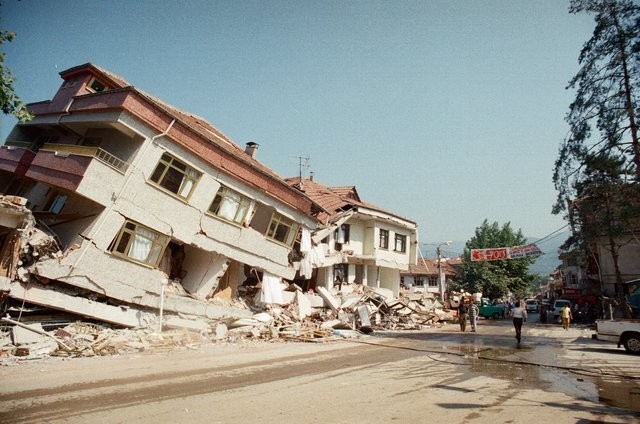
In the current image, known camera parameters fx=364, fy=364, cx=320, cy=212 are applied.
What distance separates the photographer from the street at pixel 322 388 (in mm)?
5777

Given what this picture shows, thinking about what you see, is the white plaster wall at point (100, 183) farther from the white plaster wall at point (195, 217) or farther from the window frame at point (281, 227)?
the window frame at point (281, 227)

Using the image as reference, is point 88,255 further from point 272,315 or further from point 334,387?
point 334,387

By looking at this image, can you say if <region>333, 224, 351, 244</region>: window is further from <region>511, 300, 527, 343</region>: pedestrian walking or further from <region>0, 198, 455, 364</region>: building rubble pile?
<region>511, 300, 527, 343</region>: pedestrian walking

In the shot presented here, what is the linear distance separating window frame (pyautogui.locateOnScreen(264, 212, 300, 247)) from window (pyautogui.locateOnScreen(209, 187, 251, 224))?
6.19 feet

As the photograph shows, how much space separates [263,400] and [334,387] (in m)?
1.76

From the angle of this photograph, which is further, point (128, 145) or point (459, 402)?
point (128, 145)

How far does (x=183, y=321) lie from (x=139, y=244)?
3.77 m

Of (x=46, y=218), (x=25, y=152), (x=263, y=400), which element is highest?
(x=25, y=152)

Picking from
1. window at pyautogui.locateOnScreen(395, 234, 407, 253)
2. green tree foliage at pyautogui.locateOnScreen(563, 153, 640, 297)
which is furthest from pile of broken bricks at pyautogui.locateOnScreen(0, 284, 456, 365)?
green tree foliage at pyautogui.locateOnScreen(563, 153, 640, 297)

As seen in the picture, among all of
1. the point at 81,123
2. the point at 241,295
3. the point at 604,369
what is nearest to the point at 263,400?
the point at 604,369

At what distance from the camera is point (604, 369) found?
10156mm

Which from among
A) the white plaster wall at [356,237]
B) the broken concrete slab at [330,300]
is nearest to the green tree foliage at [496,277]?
the white plaster wall at [356,237]

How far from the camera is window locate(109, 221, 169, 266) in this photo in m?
14.3

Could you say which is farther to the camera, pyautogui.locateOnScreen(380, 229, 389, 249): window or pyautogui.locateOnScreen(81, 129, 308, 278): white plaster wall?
pyautogui.locateOnScreen(380, 229, 389, 249): window
